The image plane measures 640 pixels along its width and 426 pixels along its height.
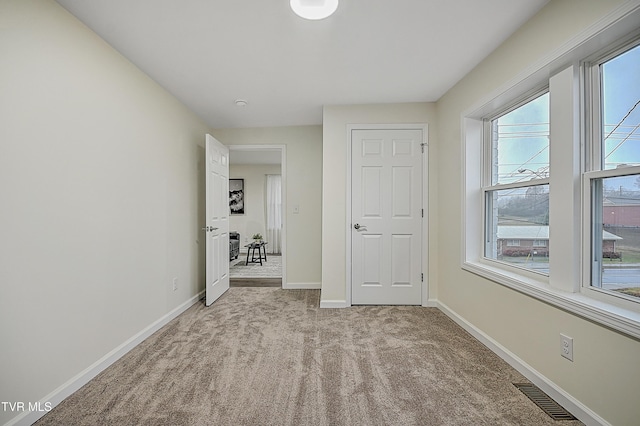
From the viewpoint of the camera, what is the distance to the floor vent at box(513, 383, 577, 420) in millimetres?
1527


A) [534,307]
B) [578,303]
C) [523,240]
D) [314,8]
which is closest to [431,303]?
[523,240]

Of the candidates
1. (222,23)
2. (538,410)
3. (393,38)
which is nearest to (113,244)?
(222,23)

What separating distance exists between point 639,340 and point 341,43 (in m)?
2.30

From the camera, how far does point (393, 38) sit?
203 cm

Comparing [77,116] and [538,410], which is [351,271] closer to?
[538,410]

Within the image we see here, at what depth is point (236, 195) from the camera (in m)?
7.80

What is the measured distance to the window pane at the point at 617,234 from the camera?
141 centimetres

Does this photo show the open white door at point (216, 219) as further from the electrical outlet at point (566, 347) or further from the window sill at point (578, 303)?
the electrical outlet at point (566, 347)

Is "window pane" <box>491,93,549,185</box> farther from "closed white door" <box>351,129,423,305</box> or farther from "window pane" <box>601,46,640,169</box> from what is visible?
"closed white door" <box>351,129,423,305</box>

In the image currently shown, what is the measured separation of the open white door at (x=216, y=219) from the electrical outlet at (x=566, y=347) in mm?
3115

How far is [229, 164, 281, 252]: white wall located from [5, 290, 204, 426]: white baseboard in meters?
5.01

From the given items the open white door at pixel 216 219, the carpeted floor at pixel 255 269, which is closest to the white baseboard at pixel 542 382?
the open white door at pixel 216 219

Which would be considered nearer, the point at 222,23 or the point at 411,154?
the point at 222,23

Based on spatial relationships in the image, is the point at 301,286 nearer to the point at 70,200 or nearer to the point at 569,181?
the point at 70,200
